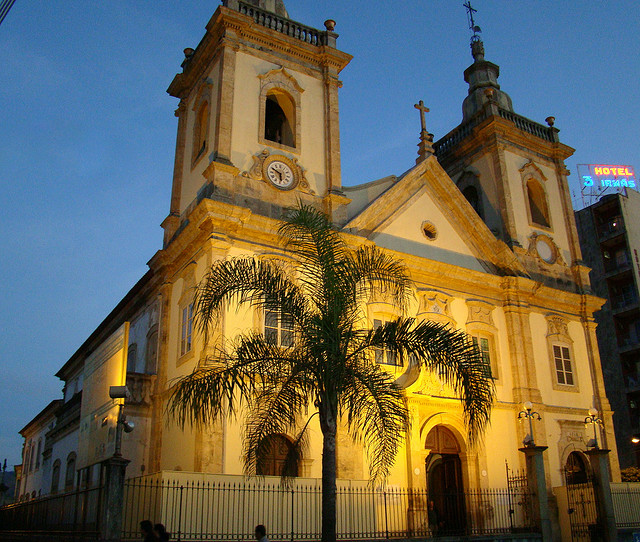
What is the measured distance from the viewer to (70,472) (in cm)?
2722

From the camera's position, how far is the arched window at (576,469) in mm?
23250

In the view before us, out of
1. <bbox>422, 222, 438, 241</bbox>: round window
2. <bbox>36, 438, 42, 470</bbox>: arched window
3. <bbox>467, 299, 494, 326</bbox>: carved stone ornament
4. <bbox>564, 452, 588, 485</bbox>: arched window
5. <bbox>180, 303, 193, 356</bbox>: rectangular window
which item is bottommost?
<bbox>564, 452, 588, 485</bbox>: arched window

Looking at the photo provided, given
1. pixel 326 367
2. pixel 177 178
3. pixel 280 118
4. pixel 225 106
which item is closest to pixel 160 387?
pixel 177 178

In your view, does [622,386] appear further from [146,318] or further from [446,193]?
[146,318]

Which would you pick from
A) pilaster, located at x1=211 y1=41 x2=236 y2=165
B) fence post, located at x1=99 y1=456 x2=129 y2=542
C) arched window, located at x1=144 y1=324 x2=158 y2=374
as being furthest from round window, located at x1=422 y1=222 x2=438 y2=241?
fence post, located at x1=99 y1=456 x2=129 y2=542

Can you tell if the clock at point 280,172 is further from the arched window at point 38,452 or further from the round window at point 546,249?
the arched window at point 38,452

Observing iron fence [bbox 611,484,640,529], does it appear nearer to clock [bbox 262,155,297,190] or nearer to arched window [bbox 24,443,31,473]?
clock [bbox 262,155,297,190]

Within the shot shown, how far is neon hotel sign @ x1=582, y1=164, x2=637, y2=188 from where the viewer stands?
43844 millimetres

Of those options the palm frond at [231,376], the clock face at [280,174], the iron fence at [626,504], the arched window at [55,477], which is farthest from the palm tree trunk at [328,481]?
the arched window at [55,477]

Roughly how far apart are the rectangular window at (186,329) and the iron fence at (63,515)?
468 centimetres

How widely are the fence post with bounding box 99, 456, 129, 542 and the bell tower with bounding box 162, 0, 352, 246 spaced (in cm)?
903

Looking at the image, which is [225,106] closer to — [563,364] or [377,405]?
[377,405]

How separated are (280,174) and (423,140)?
7015 mm

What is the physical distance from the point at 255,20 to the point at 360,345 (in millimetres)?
13559
